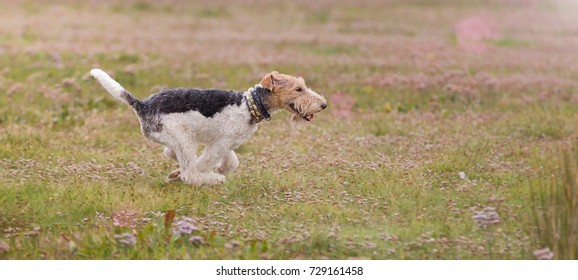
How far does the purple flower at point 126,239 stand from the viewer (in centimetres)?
766

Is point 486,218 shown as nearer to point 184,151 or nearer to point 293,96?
point 293,96

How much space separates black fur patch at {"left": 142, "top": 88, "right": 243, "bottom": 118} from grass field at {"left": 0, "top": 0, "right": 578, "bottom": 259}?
95 cm

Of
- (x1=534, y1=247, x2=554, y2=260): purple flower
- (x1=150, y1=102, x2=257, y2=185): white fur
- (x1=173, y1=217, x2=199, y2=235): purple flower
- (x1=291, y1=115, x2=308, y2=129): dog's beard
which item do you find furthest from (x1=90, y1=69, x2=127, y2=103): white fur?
(x1=534, y1=247, x2=554, y2=260): purple flower

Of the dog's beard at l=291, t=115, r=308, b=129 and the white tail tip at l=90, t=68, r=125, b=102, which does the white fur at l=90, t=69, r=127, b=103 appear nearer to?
the white tail tip at l=90, t=68, r=125, b=102

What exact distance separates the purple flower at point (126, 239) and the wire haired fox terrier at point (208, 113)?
2.21 m

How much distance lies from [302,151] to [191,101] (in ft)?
8.85

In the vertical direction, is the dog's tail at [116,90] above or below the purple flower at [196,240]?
above

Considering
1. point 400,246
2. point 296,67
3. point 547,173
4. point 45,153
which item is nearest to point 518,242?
point 400,246

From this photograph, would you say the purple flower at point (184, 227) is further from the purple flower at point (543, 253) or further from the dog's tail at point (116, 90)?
the purple flower at point (543, 253)

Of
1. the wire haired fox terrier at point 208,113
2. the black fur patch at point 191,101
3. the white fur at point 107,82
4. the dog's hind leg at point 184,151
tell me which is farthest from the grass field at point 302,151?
the white fur at point 107,82

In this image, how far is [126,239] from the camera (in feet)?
25.3

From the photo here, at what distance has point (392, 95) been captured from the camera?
17234 millimetres

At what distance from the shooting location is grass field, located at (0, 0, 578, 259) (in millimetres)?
7992
